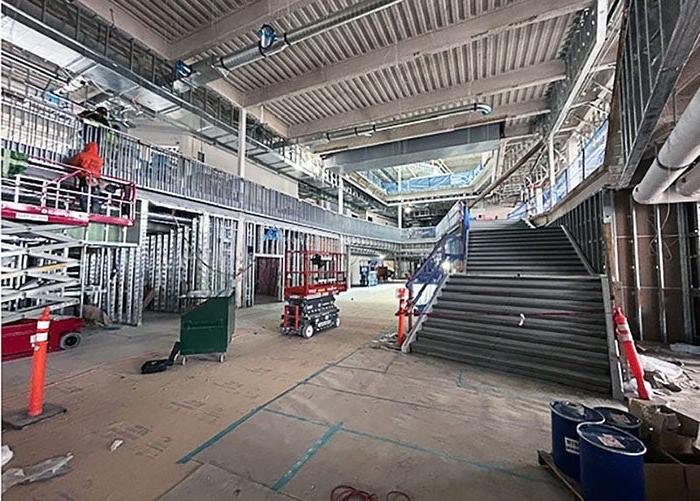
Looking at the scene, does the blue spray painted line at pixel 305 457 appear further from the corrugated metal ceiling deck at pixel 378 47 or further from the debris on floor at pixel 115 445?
the corrugated metal ceiling deck at pixel 378 47

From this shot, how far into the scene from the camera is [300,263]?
1441cm

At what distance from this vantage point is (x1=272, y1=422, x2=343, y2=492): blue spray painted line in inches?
102

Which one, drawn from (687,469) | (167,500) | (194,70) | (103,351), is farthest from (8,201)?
(687,469)

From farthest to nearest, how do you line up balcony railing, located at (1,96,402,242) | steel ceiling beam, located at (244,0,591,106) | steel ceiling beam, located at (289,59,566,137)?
steel ceiling beam, located at (289,59,566,137) → steel ceiling beam, located at (244,0,591,106) → balcony railing, located at (1,96,402,242)

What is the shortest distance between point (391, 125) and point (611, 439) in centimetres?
1096

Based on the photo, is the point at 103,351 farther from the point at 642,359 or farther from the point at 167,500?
the point at 642,359

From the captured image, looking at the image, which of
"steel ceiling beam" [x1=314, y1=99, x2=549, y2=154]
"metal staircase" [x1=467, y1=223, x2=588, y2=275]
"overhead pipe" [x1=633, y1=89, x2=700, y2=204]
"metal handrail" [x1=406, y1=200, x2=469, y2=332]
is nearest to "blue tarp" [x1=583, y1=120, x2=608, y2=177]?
"overhead pipe" [x1=633, y1=89, x2=700, y2=204]

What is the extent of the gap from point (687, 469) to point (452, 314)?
3820mm

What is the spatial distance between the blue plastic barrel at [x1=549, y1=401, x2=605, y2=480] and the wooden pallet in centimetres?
4

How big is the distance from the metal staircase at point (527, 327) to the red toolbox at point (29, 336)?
237 inches

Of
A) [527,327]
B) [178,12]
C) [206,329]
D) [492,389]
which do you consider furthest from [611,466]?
[178,12]

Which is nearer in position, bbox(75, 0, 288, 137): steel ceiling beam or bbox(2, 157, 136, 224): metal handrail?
bbox(2, 157, 136, 224): metal handrail

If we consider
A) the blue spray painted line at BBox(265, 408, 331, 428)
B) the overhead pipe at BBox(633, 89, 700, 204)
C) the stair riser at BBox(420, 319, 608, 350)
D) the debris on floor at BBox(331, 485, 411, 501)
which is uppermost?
the overhead pipe at BBox(633, 89, 700, 204)

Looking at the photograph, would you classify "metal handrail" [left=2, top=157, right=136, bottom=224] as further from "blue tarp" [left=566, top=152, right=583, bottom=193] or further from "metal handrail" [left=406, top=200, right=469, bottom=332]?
"blue tarp" [left=566, top=152, right=583, bottom=193]
